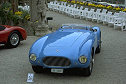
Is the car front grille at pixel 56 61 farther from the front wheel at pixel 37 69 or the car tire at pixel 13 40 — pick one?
the car tire at pixel 13 40

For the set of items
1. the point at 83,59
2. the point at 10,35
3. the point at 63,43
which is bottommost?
the point at 10,35

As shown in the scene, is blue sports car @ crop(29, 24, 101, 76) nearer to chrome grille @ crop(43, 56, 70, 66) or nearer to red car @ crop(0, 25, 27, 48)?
chrome grille @ crop(43, 56, 70, 66)

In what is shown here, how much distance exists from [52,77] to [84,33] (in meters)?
1.79

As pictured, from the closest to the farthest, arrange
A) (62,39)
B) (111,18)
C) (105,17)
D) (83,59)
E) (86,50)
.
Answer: (83,59) → (86,50) → (62,39) → (111,18) → (105,17)

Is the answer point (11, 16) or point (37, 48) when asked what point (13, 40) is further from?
point (11, 16)

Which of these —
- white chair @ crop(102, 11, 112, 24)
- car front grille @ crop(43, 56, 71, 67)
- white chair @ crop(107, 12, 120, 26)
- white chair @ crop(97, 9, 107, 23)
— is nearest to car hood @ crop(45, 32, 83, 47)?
car front grille @ crop(43, 56, 71, 67)

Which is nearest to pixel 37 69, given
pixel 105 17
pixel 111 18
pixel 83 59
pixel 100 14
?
pixel 83 59

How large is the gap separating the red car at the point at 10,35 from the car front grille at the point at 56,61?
354 centimetres

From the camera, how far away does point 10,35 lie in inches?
363

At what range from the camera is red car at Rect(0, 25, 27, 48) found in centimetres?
892

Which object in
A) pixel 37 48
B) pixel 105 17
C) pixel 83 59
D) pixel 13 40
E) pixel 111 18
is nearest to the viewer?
pixel 83 59

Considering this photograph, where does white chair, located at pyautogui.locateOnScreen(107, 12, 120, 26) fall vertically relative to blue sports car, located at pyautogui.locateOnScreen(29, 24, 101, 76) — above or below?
below

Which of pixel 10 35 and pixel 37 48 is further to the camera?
pixel 10 35

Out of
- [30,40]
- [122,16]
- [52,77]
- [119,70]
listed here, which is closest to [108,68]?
[119,70]
